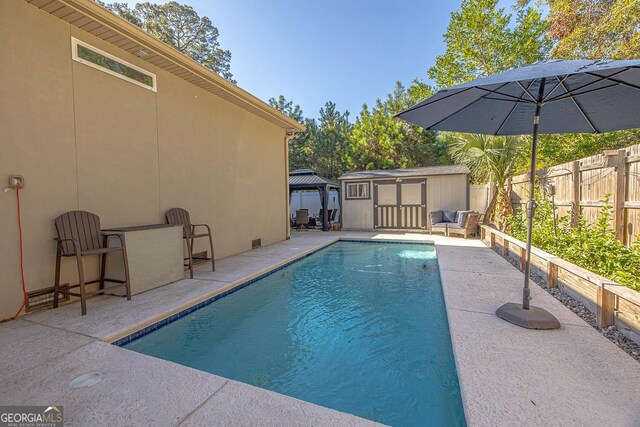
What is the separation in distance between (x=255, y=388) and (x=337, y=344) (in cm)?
115

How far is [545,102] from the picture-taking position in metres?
2.63

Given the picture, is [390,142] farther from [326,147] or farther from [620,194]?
[620,194]

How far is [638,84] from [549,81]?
1.95 ft

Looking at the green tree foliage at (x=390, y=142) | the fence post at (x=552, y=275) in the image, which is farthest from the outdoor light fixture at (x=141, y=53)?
the green tree foliage at (x=390, y=142)

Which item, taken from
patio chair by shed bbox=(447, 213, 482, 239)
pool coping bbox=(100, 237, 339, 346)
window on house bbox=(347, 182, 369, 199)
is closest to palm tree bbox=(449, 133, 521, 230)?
patio chair by shed bbox=(447, 213, 482, 239)

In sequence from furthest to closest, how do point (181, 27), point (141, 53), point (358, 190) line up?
point (181, 27)
point (358, 190)
point (141, 53)

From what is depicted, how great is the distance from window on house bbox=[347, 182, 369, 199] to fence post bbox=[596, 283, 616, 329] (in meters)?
8.60

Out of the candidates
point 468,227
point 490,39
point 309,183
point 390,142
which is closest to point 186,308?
point 309,183

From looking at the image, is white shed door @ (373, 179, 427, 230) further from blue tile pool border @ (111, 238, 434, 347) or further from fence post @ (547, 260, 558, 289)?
fence post @ (547, 260, 558, 289)

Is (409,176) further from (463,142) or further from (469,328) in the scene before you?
(469,328)

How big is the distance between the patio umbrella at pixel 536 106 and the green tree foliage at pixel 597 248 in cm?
105

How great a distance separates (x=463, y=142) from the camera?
335 inches

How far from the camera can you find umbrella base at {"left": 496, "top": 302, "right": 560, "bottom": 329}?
2721 millimetres

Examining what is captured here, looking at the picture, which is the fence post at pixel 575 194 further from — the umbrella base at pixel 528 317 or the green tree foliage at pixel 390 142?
the green tree foliage at pixel 390 142
